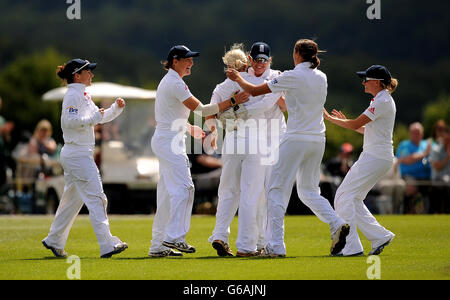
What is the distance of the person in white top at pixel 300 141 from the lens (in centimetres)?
1034

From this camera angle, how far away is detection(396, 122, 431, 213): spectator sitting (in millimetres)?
20703

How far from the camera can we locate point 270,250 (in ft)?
34.4

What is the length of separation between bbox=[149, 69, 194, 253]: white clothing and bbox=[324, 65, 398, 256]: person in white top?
1863 mm

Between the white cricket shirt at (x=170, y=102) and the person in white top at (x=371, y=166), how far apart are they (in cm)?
197

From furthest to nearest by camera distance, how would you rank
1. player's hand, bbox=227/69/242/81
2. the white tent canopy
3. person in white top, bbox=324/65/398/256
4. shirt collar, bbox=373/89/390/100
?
the white tent canopy → shirt collar, bbox=373/89/390/100 → person in white top, bbox=324/65/398/256 → player's hand, bbox=227/69/242/81

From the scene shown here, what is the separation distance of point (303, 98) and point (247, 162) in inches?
43.2

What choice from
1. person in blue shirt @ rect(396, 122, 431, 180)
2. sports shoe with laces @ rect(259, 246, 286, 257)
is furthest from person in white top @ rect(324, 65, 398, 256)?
person in blue shirt @ rect(396, 122, 431, 180)

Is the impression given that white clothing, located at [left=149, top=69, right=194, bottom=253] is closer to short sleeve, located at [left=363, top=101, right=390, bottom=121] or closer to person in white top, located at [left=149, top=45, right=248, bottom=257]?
person in white top, located at [left=149, top=45, right=248, bottom=257]

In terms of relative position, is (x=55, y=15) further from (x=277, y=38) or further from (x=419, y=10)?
(x=419, y=10)

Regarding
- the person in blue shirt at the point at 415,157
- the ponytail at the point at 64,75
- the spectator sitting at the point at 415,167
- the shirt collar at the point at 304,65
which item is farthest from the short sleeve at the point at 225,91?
the person in blue shirt at the point at 415,157

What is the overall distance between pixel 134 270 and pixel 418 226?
7.46 metres

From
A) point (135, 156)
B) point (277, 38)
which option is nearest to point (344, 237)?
point (135, 156)

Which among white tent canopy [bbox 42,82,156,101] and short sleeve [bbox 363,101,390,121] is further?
white tent canopy [bbox 42,82,156,101]

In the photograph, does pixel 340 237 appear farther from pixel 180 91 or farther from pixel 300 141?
pixel 180 91
